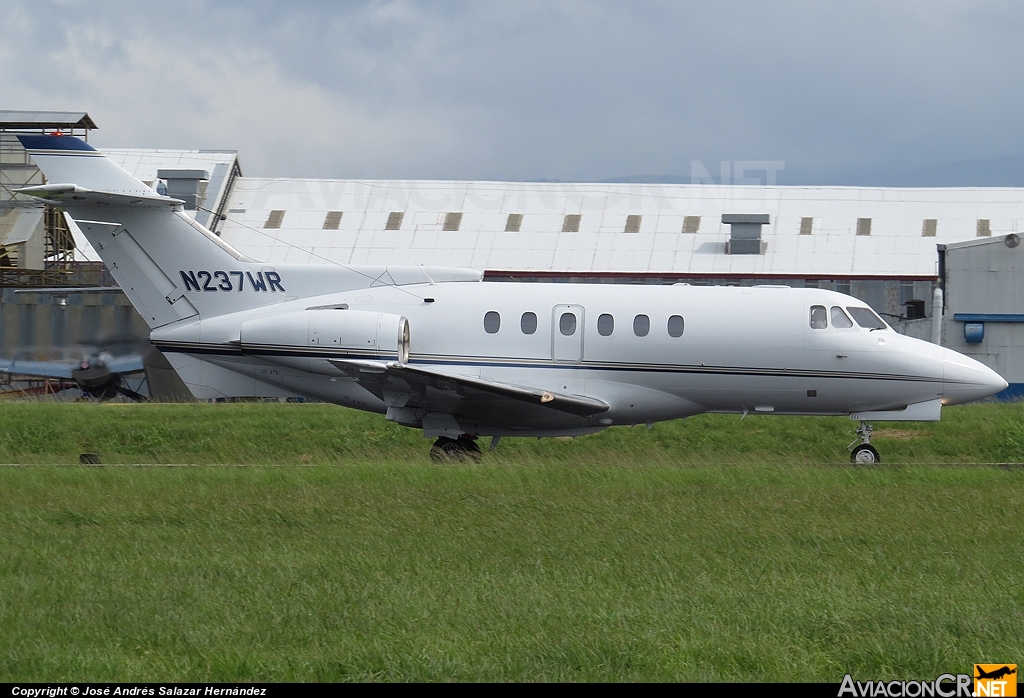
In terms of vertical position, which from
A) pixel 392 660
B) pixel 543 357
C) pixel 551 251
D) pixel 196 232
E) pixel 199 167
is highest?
pixel 199 167

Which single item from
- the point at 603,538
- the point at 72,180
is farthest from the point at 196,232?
the point at 603,538

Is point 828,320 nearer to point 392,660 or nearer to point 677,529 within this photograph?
point 677,529

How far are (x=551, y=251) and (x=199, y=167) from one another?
48.8 feet

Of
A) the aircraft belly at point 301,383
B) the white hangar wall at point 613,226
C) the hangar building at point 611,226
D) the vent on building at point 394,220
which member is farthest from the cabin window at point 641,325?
the vent on building at point 394,220

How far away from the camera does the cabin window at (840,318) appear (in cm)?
1742

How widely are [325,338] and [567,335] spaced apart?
3.78 meters

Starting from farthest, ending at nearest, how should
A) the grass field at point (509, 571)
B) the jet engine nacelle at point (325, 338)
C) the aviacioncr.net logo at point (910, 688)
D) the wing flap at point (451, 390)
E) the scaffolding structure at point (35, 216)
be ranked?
the scaffolding structure at point (35, 216), the jet engine nacelle at point (325, 338), the wing flap at point (451, 390), the grass field at point (509, 571), the aviacioncr.net logo at point (910, 688)

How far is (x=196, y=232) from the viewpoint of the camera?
60.5ft

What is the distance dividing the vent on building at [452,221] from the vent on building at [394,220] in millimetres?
1608

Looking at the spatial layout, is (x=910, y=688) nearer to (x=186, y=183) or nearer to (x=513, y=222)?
(x=513, y=222)

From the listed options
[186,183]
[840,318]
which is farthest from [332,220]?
[840,318]

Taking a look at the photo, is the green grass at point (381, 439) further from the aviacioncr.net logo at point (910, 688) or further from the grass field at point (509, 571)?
the aviacioncr.net logo at point (910, 688)

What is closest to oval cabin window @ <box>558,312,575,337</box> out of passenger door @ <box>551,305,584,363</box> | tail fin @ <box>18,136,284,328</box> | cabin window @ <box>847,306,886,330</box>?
passenger door @ <box>551,305,584,363</box>

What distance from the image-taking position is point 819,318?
1741 centimetres
